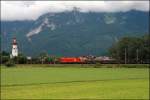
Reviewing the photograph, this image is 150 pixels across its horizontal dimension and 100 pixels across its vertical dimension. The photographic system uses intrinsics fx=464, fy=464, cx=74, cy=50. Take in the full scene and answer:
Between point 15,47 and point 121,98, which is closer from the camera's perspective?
point 121,98

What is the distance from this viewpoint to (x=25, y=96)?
27.4 m

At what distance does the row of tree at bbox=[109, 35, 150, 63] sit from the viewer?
6102 inches

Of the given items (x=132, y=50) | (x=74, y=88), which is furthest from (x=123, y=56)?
(x=74, y=88)

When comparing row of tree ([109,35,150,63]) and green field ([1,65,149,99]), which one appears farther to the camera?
row of tree ([109,35,150,63])

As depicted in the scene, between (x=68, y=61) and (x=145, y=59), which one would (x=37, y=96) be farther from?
(x=145, y=59)

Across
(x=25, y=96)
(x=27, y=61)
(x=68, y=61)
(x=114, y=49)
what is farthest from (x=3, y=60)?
(x=25, y=96)

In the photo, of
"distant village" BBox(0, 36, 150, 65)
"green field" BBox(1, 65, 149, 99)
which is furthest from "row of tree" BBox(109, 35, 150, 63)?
"green field" BBox(1, 65, 149, 99)

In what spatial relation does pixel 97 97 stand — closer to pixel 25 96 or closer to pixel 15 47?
pixel 25 96

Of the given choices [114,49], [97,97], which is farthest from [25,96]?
[114,49]

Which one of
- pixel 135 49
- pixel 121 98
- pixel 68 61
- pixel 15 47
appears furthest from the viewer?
pixel 15 47

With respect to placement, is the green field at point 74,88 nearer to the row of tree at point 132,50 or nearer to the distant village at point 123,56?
the distant village at point 123,56

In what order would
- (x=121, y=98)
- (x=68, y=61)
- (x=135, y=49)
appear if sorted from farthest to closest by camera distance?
(x=135, y=49) → (x=68, y=61) → (x=121, y=98)

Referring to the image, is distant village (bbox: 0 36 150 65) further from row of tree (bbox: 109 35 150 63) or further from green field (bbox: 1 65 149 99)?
green field (bbox: 1 65 149 99)

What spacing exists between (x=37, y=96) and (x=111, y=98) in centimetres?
449
